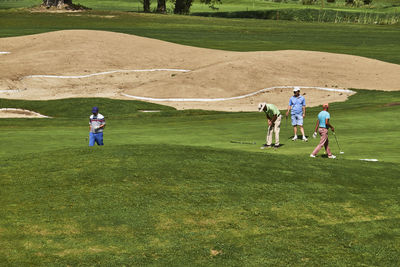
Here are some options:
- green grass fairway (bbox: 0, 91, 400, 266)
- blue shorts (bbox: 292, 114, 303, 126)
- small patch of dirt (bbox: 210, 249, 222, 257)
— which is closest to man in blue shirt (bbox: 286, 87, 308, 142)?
blue shorts (bbox: 292, 114, 303, 126)

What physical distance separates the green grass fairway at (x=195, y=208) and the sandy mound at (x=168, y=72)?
84.5ft

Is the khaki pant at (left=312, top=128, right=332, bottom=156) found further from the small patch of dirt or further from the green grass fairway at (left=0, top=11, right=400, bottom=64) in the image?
the green grass fairway at (left=0, top=11, right=400, bottom=64)

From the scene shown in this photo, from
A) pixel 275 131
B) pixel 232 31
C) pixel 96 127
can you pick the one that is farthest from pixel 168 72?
pixel 96 127

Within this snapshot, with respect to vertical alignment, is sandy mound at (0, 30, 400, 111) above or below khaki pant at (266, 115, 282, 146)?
below

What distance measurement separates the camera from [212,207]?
14.5 meters

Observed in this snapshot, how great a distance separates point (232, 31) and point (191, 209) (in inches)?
2737

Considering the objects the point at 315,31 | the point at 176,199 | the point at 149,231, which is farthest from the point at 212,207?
the point at 315,31

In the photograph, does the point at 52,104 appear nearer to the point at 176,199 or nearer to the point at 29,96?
the point at 29,96

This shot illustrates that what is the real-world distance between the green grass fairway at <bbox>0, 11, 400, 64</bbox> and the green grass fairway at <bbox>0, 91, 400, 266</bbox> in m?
46.6

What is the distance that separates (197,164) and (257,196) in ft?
8.71

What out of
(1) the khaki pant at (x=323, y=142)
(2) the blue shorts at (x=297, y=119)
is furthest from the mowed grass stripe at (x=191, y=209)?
(2) the blue shorts at (x=297, y=119)

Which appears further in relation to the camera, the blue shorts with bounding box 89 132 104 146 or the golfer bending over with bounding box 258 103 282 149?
the golfer bending over with bounding box 258 103 282 149

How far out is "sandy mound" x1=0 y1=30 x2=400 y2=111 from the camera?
49.1 meters

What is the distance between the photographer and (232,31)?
269 feet
